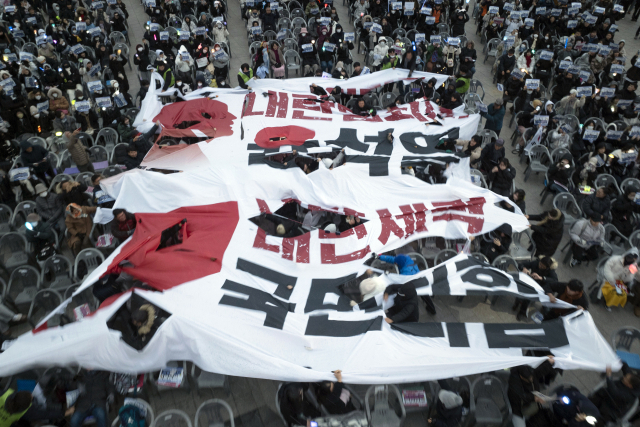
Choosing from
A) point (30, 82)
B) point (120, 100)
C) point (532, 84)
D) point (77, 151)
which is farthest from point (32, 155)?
point (532, 84)

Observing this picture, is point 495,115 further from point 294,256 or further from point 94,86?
point 94,86

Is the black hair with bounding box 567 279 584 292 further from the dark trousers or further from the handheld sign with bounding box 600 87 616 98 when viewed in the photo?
the handheld sign with bounding box 600 87 616 98

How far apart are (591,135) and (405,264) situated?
6972mm

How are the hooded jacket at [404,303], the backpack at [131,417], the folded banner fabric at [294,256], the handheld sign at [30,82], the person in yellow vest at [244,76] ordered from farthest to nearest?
the handheld sign at [30,82] → the person in yellow vest at [244,76] → the hooded jacket at [404,303] → the folded banner fabric at [294,256] → the backpack at [131,417]

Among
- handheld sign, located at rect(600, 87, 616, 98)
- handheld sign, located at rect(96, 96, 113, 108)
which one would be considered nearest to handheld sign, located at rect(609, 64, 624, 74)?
handheld sign, located at rect(600, 87, 616, 98)

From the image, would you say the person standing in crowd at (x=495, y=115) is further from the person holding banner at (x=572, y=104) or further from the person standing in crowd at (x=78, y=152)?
the person standing in crowd at (x=78, y=152)

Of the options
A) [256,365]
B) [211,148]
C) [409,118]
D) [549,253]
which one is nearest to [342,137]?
[409,118]

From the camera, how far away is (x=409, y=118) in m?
10.8

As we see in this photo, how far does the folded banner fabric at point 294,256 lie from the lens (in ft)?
19.8

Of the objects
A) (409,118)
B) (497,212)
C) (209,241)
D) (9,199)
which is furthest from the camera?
(409,118)

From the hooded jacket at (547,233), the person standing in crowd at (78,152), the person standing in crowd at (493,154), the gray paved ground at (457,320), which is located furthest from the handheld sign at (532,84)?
the person standing in crowd at (78,152)

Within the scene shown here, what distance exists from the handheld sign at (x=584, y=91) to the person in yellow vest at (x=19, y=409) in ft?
46.2

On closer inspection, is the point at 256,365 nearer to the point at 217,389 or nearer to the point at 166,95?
the point at 217,389

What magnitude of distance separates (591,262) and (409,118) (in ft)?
16.8
